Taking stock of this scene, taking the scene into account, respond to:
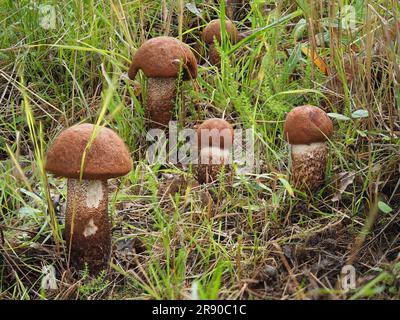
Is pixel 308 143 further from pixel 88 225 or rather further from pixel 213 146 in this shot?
pixel 88 225

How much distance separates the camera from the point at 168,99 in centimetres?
376

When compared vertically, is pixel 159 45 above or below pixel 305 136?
above

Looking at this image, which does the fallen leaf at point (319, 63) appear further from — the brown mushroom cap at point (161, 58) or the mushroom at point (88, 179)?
the mushroom at point (88, 179)

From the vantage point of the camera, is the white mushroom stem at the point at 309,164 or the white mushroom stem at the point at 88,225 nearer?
the white mushroom stem at the point at 88,225

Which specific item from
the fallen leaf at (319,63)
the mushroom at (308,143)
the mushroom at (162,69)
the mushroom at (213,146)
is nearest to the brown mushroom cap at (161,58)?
the mushroom at (162,69)

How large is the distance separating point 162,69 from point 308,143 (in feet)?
3.54

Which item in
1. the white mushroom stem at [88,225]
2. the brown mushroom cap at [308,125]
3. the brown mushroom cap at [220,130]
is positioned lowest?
the white mushroom stem at [88,225]

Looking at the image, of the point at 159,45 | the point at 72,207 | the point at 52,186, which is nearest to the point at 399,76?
the point at 159,45

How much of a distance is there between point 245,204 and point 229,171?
1.09 ft

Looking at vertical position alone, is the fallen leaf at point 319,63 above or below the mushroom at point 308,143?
above

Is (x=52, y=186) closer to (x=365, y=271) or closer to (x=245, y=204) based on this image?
(x=245, y=204)

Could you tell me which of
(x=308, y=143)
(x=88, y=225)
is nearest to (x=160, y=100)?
(x=308, y=143)

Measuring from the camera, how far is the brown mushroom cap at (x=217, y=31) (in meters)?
4.14
